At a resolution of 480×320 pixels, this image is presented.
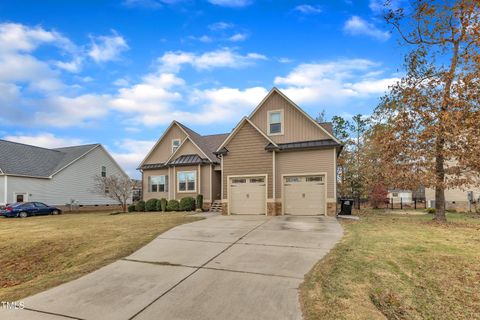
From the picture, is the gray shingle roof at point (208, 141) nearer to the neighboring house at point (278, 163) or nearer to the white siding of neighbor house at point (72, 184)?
the neighboring house at point (278, 163)

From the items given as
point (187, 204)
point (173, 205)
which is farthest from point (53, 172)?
point (187, 204)

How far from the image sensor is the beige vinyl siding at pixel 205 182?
2136 cm

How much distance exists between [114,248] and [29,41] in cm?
1265

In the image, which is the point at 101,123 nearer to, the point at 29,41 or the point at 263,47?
the point at 29,41

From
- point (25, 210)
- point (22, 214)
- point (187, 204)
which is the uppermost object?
point (187, 204)

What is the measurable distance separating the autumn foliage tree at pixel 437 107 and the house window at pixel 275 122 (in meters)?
5.91

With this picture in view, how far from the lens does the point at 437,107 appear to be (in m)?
13.6

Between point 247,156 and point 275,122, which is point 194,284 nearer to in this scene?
point 247,156

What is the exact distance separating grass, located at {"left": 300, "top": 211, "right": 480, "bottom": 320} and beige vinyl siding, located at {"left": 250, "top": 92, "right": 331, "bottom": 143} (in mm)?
9015

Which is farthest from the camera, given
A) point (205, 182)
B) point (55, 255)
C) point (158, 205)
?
point (158, 205)

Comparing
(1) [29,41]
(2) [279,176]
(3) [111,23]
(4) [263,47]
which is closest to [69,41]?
(1) [29,41]

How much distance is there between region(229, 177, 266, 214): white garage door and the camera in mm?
16375

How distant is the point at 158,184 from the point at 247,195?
10.7m

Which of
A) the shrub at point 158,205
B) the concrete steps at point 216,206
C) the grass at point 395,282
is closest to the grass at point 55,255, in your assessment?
the grass at point 395,282
